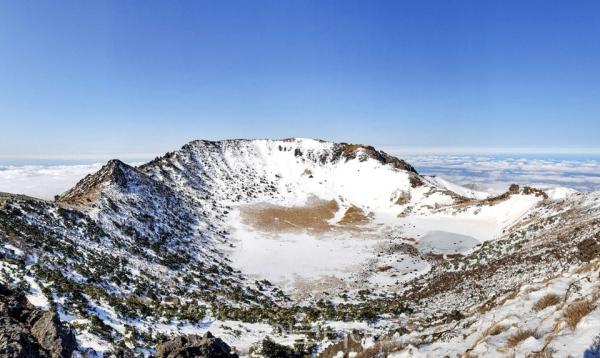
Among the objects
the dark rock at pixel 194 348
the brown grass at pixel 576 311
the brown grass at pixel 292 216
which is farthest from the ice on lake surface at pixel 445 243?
the brown grass at pixel 576 311

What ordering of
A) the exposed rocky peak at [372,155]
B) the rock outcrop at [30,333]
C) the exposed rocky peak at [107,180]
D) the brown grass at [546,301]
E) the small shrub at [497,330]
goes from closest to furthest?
1. the rock outcrop at [30,333]
2. the small shrub at [497,330]
3. the brown grass at [546,301]
4. the exposed rocky peak at [107,180]
5. the exposed rocky peak at [372,155]

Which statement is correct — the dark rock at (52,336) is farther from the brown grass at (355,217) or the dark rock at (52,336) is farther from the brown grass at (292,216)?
the brown grass at (355,217)

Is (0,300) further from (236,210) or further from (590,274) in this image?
(236,210)

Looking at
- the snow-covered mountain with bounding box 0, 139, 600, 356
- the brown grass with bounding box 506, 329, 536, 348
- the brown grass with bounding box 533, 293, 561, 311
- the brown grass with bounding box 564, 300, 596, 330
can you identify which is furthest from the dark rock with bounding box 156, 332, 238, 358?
the brown grass with bounding box 564, 300, 596, 330

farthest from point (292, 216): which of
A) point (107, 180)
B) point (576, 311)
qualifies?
point (576, 311)

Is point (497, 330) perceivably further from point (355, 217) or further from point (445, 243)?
point (355, 217)
